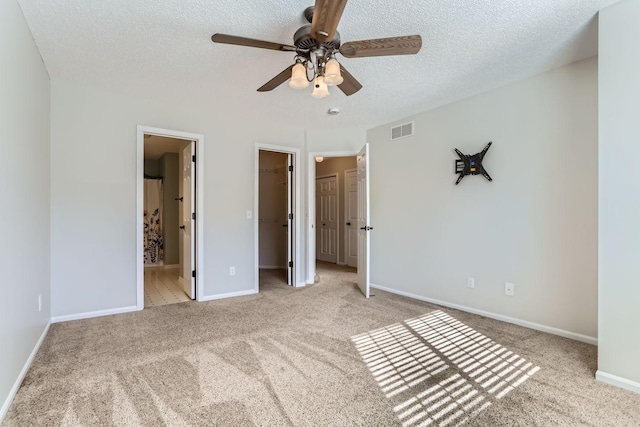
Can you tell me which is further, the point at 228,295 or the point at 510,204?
the point at 228,295

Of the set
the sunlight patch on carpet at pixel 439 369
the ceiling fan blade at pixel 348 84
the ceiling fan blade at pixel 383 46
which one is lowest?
the sunlight patch on carpet at pixel 439 369

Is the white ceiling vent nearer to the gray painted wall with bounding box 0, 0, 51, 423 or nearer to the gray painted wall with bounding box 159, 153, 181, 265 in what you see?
the gray painted wall with bounding box 0, 0, 51, 423

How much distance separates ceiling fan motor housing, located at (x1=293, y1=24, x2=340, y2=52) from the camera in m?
1.94

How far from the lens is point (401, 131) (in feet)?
13.9

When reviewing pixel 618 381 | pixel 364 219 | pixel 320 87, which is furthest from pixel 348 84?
pixel 618 381

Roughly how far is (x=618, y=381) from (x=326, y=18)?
2750 millimetres

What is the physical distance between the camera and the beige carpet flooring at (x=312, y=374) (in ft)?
5.54

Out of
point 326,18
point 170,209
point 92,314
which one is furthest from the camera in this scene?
point 170,209

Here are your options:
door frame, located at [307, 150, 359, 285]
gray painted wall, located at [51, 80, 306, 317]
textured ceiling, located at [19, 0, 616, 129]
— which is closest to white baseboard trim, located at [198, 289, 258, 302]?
gray painted wall, located at [51, 80, 306, 317]

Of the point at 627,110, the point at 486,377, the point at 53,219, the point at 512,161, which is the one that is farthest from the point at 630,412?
the point at 53,219

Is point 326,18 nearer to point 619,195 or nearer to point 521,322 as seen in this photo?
point 619,195

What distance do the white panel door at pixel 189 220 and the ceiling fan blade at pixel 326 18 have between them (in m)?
2.66

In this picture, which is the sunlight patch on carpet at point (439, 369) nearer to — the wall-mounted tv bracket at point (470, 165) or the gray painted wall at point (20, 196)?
the wall-mounted tv bracket at point (470, 165)

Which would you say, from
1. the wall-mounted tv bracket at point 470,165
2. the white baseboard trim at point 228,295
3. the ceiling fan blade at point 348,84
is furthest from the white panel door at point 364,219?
the ceiling fan blade at point 348,84
